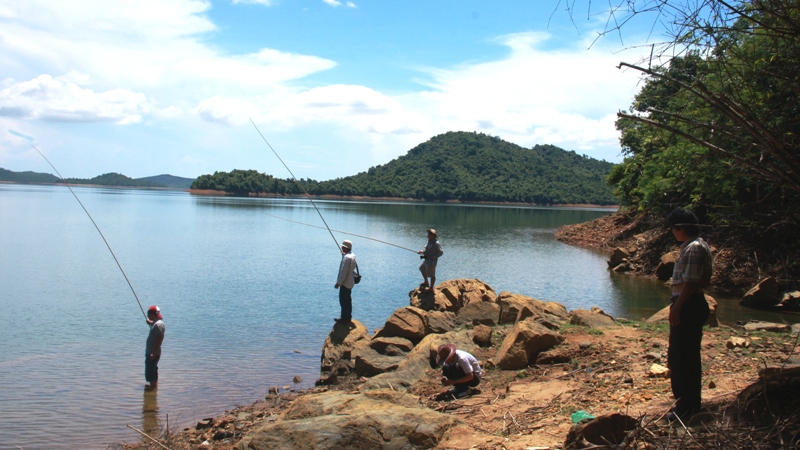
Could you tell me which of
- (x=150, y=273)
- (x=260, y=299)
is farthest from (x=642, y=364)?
(x=150, y=273)

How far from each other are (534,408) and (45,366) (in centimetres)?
1006

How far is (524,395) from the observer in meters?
7.86

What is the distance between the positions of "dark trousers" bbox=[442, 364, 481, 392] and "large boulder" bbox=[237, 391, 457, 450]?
153 cm

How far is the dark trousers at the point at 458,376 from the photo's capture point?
866 cm

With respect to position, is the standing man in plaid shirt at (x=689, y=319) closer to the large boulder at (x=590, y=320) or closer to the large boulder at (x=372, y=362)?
the large boulder at (x=590, y=320)

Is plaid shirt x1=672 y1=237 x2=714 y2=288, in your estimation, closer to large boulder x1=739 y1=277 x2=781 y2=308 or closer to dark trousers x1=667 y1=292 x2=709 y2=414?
dark trousers x1=667 y1=292 x2=709 y2=414

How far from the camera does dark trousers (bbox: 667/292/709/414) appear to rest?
17.7 ft

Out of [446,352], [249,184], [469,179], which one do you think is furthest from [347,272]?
[249,184]

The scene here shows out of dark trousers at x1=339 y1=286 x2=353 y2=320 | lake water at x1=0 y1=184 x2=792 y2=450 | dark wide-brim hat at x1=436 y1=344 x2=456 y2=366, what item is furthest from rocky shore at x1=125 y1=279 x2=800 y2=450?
lake water at x1=0 y1=184 x2=792 y2=450

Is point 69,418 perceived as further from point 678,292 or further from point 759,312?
point 759,312

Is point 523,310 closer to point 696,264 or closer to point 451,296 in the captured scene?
point 451,296

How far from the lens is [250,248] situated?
36.6 metres

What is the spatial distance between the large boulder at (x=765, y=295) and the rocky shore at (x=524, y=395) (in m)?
6.06

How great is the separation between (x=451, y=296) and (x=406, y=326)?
394 centimetres
